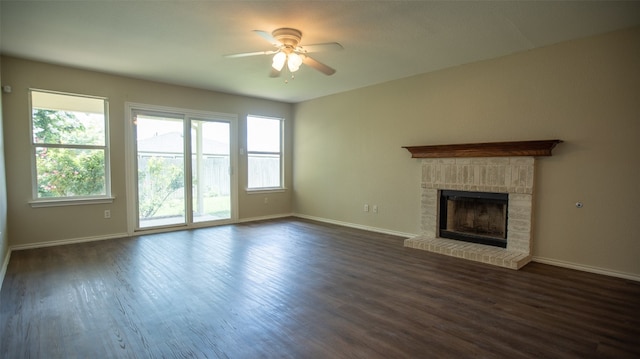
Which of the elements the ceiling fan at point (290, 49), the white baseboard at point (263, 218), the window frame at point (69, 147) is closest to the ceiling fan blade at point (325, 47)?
the ceiling fan at point (290, 49)

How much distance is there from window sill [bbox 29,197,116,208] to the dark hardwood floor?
0.65 m

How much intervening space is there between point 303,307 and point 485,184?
9.70ft

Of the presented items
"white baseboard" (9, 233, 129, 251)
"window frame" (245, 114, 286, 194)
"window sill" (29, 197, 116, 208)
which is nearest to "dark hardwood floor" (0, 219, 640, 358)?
"white baseboard" (9, 233, 129, 251)

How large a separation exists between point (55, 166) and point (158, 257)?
218 cm

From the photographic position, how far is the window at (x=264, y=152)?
671 cm

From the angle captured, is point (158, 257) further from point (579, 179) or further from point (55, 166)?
point (579, 179)

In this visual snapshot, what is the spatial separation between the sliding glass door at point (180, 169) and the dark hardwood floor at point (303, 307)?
1.41 m

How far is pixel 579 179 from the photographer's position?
3564mm

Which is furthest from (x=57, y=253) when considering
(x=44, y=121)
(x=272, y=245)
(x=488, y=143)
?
(x=488, y=143)

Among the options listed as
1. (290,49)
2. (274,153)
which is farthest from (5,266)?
(274,153)

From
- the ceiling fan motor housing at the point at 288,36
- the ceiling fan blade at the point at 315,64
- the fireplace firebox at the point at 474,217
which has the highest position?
the ceiling fan motor housing at the point at 288,36

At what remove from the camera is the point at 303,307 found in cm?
262

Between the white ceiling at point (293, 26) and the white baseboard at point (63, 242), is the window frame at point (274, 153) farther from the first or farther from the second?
the white baseboard at point (63, 242)

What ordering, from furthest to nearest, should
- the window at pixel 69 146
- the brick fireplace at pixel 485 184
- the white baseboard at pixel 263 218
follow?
1. the white baseboard at pixel 263 218
2. the window at pixel 69 146
3. the brick fireplace at pixel 485 184
